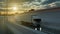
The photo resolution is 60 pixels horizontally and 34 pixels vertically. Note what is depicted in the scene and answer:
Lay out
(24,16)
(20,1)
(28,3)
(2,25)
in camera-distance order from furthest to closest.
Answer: (2,25) < (24,16) < (20,1) < (28,3)

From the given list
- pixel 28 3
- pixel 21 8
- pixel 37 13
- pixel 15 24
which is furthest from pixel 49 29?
pixel 15 24

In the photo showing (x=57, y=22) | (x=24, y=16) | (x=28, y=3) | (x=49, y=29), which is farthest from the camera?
(x=24, y=16)

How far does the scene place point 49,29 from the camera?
12.8 feet

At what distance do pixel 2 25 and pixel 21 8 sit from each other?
105 centimetres

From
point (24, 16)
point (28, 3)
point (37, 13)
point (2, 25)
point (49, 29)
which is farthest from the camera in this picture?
point (2, 25)

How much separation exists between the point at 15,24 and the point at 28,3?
1.20 meters

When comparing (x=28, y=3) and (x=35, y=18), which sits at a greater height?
(x=28, y=3)

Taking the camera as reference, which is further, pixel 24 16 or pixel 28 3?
pixel 24 16

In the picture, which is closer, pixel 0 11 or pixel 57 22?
pixel 57 22

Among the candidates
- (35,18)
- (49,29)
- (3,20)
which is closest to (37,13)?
(35,18)

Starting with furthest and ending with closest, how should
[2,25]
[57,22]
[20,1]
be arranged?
[2,25] → [20,1] → [57,22]

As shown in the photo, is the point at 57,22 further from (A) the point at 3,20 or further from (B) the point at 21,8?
(A) the point at 3,20

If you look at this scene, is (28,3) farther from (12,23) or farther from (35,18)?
(12,23)

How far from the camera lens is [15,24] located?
5.91 metres
